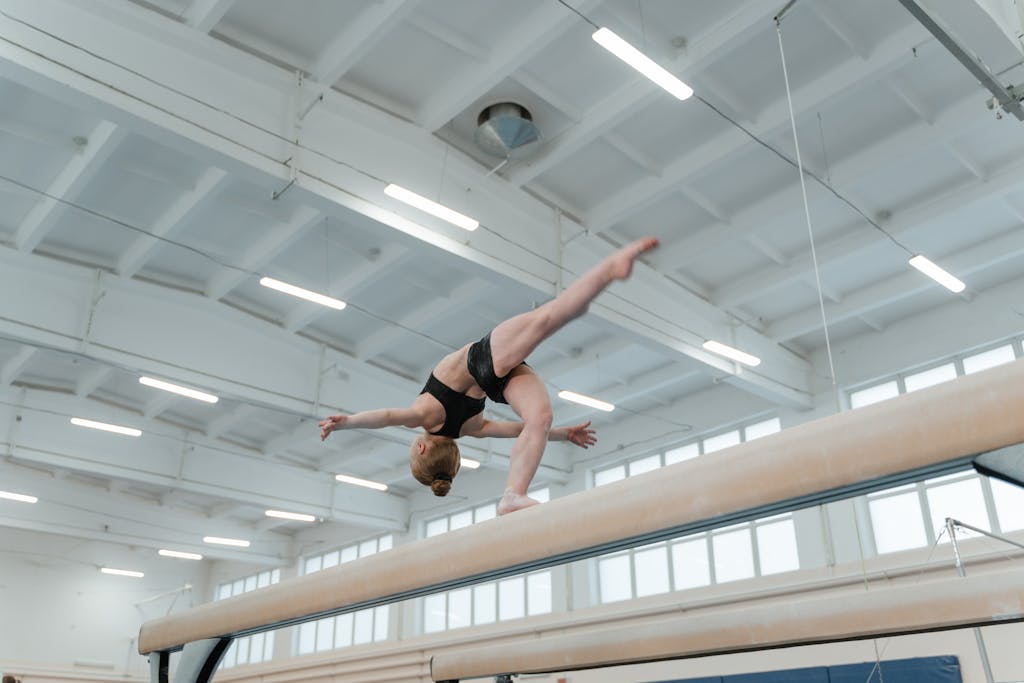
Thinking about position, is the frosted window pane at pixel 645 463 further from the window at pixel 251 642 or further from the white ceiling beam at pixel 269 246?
the window at pixel 251 642

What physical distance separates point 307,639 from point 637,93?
50.9 feet

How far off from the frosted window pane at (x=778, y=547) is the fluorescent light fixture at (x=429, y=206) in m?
6.71

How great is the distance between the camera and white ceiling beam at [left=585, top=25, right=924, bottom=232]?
318 inches

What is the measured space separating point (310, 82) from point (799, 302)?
23.6 feet

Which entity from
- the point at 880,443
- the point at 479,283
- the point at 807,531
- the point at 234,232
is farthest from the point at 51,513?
the point at 880,443

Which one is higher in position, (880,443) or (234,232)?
(234,232)

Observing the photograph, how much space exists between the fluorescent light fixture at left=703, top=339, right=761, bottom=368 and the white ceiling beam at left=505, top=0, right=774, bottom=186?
3266 mm

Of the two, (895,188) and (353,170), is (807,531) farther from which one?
(353,170)

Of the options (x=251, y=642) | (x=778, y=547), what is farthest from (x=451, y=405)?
(x=251, y=642)

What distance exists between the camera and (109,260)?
12.0m

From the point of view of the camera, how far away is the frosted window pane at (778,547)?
12383 mm

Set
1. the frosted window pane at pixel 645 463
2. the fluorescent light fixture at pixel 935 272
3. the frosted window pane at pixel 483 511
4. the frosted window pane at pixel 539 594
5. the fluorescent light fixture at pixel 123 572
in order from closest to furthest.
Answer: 1. the fluorescent light fixture at pixel 935 272
2. the frosted window pane at pixel 645 463
3. the frosted window pane at pixel 539 594
4. the frosted window pane at pixel 483 511
5. the fluorescent light fixture at pixel 123 572

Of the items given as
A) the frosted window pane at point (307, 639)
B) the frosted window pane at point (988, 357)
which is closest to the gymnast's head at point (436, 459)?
the frosted window pane at point (988, 357)

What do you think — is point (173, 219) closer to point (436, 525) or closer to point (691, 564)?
point (691, 564)
